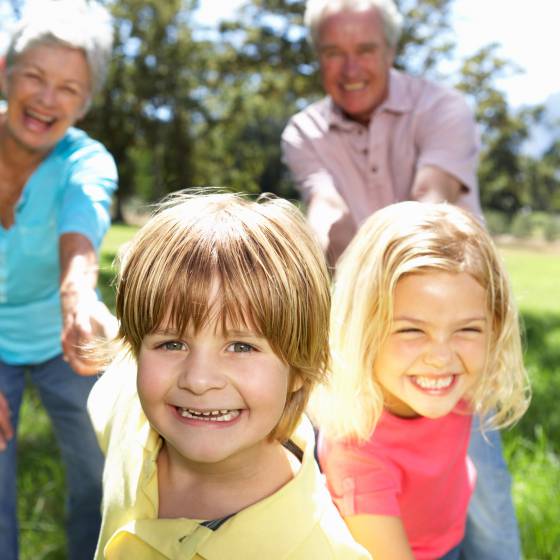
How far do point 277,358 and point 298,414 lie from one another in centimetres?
19

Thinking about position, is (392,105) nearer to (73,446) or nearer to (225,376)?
(73,446)

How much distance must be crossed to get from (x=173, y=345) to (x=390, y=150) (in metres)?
1.81

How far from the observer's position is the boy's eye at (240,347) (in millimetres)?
1411

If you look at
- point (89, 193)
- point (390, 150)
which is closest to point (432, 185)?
point (390, 150)

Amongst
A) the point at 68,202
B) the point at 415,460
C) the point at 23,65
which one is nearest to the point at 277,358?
the point at 415,460

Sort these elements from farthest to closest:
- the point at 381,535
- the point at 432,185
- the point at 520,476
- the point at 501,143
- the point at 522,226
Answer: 1. the point at 522,226
2. the point at 501,143
3. the point at 520,476
4. the point at 432,185
5. the point at 381,535

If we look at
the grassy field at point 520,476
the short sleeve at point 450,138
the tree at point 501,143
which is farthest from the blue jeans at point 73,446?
the tree at point 501,143

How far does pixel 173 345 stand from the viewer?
144cm

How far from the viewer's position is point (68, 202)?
2.30 meters

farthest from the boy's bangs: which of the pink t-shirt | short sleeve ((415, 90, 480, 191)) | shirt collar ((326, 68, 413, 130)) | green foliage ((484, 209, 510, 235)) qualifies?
green foliage ((484, 209, 510, 235))

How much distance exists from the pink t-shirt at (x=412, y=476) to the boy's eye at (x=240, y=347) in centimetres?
51

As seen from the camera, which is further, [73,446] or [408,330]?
[73,446]

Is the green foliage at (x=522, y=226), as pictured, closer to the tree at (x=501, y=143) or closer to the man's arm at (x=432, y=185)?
the tree at (x=501, y=143)

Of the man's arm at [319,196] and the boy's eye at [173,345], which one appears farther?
the man's arm at [319,196]
